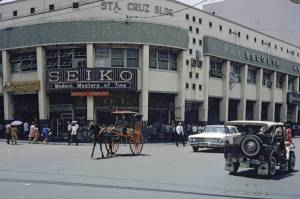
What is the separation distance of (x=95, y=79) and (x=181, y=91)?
7888mm

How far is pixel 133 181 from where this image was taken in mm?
12867

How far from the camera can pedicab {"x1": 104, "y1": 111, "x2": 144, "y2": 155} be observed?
69.4 feet

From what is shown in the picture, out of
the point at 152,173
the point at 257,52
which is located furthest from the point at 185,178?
the point at 257,52

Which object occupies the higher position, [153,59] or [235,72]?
[153,59]

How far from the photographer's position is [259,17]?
63.5 metres

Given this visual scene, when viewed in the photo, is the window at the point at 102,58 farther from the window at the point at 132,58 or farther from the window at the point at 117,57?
the window at the point at 132,58

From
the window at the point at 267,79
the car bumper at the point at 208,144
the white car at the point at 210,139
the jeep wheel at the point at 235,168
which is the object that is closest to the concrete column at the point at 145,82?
the white car at the point at 210,139

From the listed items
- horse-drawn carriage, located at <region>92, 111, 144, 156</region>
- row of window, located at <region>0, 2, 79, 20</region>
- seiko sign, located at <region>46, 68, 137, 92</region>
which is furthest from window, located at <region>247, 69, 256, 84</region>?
horse-drawn carriage, located at <region>92, 111, 144, 156</region>

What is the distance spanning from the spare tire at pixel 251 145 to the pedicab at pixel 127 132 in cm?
777

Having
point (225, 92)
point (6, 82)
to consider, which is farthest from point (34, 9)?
point (225, 92)

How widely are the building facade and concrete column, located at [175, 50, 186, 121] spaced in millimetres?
86

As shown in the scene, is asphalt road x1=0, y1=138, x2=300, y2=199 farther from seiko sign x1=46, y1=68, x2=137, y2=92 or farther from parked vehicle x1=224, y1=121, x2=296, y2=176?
seiko sign x1=46, y1=68, x2=137, y2=92

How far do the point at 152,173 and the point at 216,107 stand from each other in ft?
104

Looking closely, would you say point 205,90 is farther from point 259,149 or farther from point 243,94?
point 259,149
